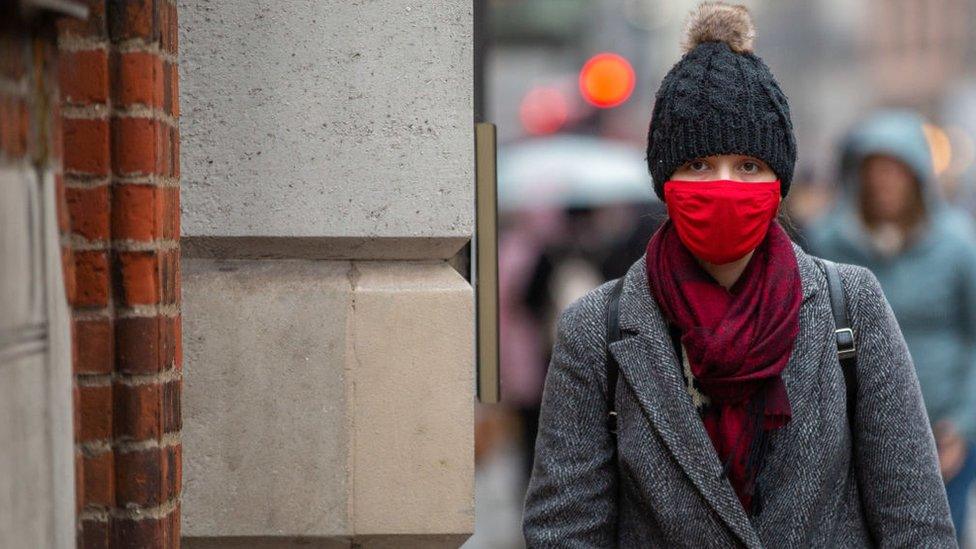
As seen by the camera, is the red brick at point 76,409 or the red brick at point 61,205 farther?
the red brick at point 76,409

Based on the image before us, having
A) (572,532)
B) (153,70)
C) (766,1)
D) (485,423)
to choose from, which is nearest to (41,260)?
(153,70)

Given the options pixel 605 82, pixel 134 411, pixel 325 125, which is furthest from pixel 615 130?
pixel 134 411

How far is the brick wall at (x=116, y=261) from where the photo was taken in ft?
9.43

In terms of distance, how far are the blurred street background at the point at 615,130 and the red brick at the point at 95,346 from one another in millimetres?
1289

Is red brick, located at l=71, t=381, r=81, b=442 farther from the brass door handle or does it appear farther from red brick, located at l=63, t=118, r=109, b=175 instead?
the brass door handle

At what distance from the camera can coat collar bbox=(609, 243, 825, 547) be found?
9.59 ft

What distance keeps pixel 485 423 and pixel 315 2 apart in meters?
7.41

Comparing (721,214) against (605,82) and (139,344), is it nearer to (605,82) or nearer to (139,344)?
(139,344)

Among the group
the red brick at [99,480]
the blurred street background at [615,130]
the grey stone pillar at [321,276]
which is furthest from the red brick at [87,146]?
the blurred street background at [615,130]

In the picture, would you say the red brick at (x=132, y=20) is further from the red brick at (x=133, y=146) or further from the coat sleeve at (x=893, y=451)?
the coat sleeve at (x=893, y=451)

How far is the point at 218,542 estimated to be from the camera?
371 centimetres

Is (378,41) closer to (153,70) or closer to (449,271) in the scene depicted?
(449,271)

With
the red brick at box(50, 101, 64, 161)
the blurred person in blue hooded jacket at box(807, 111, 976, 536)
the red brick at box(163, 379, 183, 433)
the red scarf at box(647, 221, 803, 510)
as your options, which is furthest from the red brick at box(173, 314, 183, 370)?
the blurred person in blue hooded jacket at box(807, 111, 976, 536)

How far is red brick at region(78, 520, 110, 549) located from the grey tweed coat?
0.84 metres
